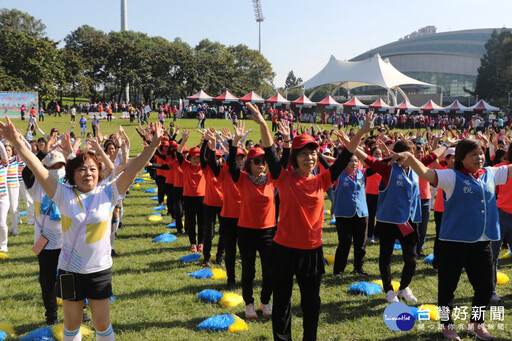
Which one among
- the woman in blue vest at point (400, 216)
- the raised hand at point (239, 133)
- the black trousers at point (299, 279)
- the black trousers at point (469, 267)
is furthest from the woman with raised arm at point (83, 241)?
the woman in blue vest at point (400, 216)

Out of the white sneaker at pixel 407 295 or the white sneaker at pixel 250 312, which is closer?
the white sneaker at pixel 250 312

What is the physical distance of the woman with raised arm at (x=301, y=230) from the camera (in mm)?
3762

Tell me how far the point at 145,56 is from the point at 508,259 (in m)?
55.1

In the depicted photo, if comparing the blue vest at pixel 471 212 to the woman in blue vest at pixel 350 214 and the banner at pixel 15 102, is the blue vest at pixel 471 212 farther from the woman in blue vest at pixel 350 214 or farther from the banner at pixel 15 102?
the banner at pixel 15 102

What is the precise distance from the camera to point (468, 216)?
417 centimetres

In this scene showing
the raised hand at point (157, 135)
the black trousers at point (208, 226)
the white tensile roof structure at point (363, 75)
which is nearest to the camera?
the raised hand at point (157, 135)

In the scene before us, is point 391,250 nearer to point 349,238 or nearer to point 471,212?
point 349,238

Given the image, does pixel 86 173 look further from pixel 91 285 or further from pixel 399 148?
pixel 399 148

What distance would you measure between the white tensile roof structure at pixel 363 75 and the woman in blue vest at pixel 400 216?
5166 centimetres

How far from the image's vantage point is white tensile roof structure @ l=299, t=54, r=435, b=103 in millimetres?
55250

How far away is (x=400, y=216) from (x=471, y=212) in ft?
4.06

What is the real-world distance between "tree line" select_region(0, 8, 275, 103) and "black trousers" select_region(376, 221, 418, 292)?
43.7m

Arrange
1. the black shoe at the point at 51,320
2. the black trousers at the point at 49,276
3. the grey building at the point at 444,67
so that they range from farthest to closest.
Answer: the grey building at the point at 444,67, the black shoe at the point at 51,320, the black trousers at the point at 49,276

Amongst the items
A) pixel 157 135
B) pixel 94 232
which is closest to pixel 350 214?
pixel 157 135
